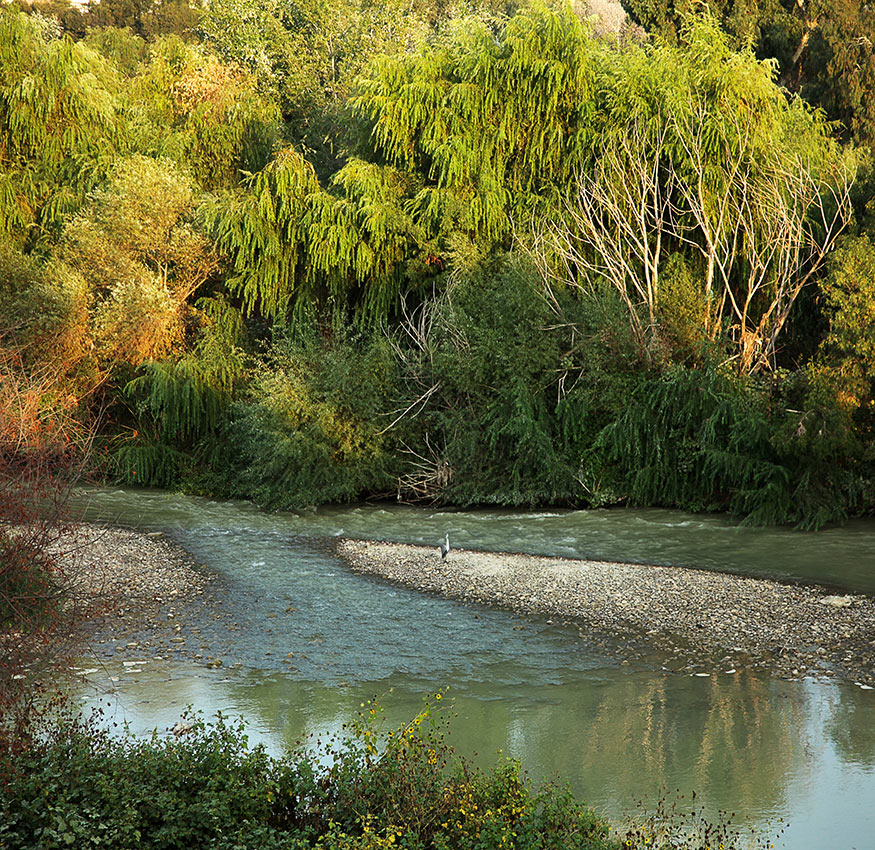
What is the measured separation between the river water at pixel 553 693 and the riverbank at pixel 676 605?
465mm

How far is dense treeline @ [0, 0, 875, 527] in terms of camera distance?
20.0 m

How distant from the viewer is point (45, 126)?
993 inches

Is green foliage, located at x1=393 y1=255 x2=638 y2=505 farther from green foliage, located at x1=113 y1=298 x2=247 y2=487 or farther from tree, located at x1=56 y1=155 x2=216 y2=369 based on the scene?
tree, located at x1=56 y1=155 x2=216 y2=369

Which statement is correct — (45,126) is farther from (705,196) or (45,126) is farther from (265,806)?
(265,806)

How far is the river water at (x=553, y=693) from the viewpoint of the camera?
8.50 metres

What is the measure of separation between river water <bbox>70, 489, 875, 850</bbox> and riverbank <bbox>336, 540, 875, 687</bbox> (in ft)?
1.53

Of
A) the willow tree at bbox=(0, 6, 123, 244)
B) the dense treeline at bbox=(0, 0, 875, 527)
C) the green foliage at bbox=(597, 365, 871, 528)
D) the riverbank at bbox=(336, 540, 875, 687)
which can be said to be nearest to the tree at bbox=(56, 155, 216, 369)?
the dense treeline at bbox=(0, 0, 875, 527)

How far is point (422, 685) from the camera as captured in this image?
1107 centimetres

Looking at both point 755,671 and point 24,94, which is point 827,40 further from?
point 755,671

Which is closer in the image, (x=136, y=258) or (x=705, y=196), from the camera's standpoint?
(x=705, y=196)

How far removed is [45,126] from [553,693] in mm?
20722

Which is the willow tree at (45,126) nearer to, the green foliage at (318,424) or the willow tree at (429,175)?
the willow tree at (429,175)

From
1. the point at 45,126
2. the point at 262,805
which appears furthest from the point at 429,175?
the point at 262,805

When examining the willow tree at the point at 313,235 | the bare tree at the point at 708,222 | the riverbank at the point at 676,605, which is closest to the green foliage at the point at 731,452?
the bare tree at the point at 708,222
